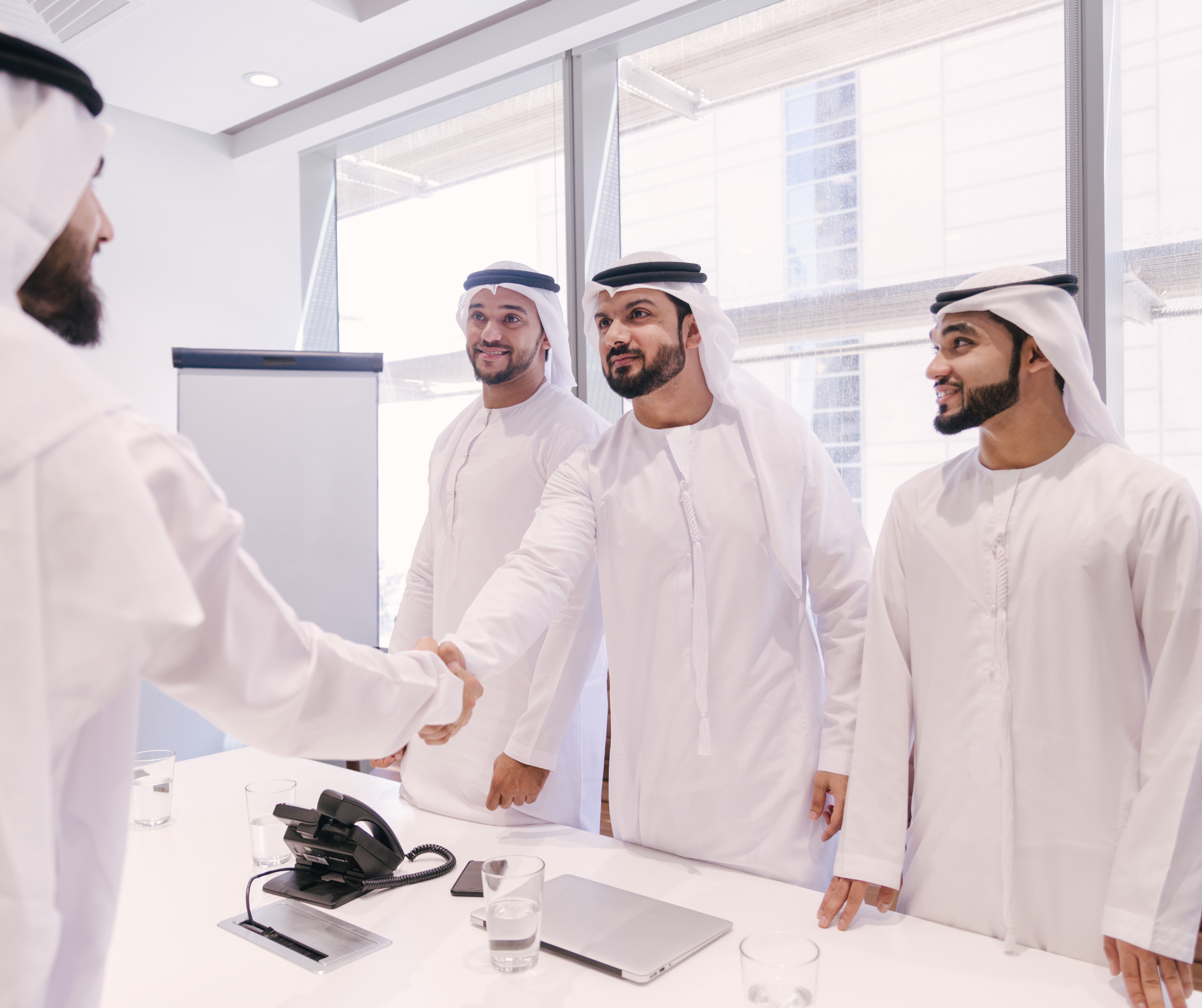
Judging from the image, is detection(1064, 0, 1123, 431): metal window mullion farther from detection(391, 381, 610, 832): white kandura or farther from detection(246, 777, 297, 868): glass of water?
detection(246, 777, 297, 868): glass of water

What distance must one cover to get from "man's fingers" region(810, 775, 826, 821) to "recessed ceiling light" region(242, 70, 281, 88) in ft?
12.9

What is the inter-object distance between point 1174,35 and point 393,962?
314 cm

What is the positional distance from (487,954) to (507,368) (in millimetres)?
1612

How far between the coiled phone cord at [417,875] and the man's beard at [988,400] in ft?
3.93

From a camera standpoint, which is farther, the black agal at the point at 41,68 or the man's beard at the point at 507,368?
the man's beard at the point at 507,368

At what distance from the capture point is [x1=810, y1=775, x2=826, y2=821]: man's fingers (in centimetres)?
181

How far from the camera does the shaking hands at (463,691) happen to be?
1479 millimetres

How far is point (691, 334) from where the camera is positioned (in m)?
2.12

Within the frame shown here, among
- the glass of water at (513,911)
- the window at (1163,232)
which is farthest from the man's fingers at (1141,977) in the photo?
the window at (1163,232)

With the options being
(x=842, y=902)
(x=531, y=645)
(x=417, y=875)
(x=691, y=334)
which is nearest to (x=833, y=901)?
(x=842, y=902)

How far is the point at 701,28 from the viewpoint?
3.67m

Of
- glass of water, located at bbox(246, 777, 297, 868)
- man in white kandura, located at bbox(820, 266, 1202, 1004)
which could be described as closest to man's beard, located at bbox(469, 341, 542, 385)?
man in white kandura, located at bbox(820, 266, 1202, 1004)

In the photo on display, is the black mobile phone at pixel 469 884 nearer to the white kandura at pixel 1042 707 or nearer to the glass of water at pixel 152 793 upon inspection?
the white kandura at pixel 1042 707

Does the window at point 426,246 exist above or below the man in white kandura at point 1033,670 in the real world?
above
